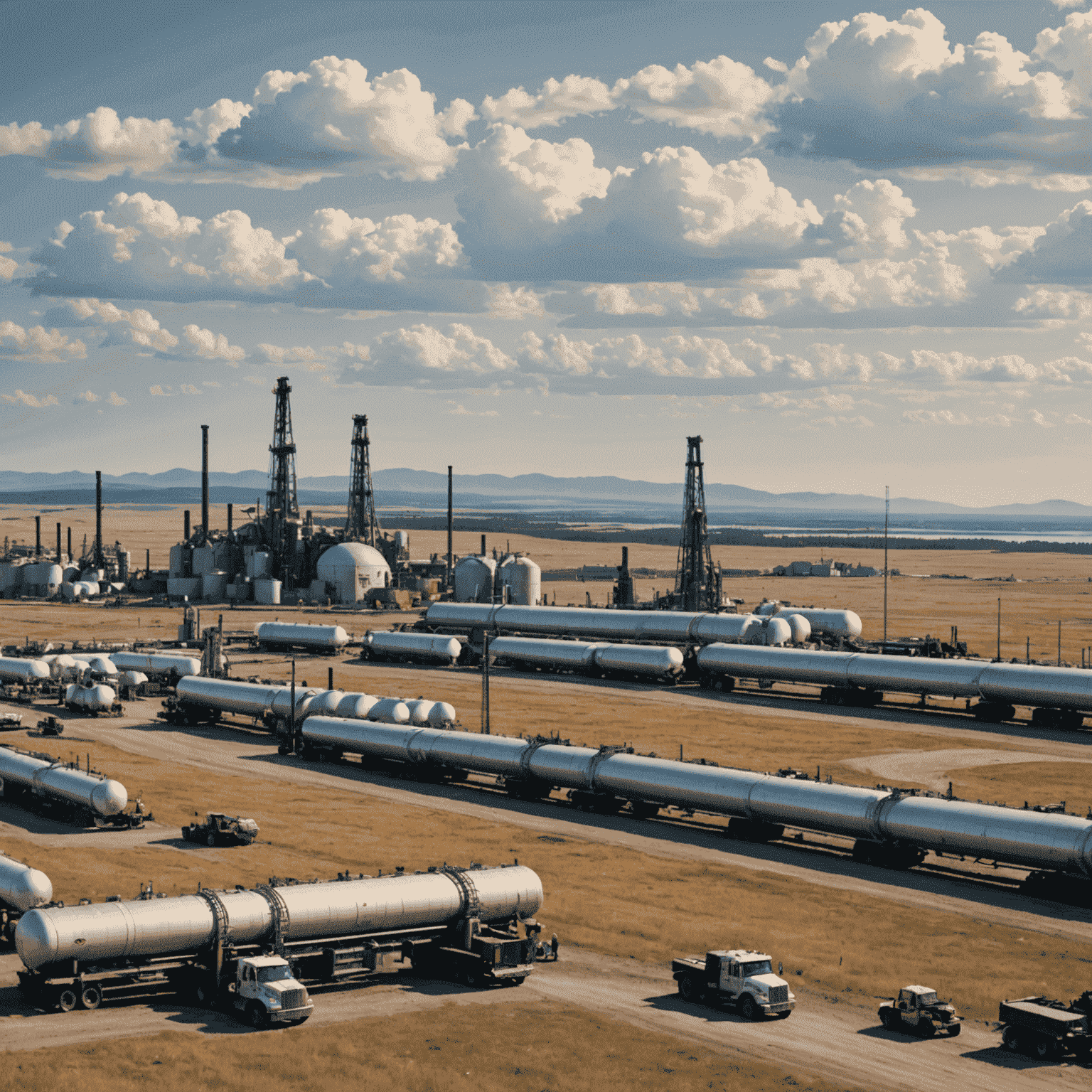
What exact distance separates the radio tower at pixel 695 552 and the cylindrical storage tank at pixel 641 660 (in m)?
29.2

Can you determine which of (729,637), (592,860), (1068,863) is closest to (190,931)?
(592,860)

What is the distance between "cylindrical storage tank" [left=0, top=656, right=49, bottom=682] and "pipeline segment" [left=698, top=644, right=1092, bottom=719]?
45704mm

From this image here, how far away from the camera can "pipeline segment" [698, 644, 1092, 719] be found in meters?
85.4

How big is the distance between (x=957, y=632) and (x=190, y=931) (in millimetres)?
109972

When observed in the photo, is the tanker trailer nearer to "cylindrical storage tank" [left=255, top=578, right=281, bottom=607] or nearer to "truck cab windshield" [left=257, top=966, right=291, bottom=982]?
"truck cab windshield" [left=257, top=966, right=291, bottom=982]

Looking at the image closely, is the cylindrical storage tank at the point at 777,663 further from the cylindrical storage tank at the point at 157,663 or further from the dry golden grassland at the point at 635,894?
the dry golden grassland at the point at 635,894

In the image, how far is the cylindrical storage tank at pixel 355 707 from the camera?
8044cm

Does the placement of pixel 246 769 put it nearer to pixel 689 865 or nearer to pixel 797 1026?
pixel 689 865

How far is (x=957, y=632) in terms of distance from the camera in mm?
137375

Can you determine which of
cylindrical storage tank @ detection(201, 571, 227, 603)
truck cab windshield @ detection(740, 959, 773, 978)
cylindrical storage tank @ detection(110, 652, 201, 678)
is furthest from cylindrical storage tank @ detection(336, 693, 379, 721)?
cylindrical storage tank @ detection(201, 571, 227, 603)

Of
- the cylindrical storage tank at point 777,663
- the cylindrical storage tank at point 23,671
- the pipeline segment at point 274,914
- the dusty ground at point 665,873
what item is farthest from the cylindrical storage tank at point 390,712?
the pipeline segment at point 274,914

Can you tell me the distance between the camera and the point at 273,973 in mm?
37844

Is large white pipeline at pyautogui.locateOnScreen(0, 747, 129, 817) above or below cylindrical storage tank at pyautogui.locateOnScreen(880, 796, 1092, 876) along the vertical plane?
below

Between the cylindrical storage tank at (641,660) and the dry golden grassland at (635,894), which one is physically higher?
the cylindrical storage tank at (641,660)
